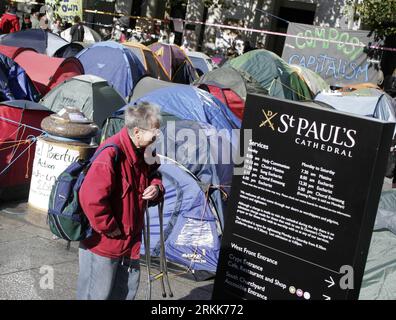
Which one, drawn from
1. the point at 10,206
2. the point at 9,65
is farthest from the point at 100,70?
the point at 10,206

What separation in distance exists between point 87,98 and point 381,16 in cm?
1101

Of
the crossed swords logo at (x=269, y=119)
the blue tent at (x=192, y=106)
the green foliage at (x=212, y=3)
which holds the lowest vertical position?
the blue tent at (x=192, y=106)

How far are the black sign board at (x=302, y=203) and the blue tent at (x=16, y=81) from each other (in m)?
6.50

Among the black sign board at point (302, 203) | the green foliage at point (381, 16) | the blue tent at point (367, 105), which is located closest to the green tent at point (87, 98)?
the blue tent at point (367, 105)

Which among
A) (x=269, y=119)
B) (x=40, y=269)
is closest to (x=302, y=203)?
(x=269, y=119)

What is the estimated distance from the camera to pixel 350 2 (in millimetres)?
20297

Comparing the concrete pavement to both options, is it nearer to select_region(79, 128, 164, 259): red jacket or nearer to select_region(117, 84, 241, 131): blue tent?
select_region(79, 128, 164, 259): red jacket

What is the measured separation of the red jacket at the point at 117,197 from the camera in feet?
12.3

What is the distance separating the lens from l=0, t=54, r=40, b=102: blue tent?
9766mm

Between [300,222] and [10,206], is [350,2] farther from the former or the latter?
[300,222]

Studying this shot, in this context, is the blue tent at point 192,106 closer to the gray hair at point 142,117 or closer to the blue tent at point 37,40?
the gray hair at point 142,117

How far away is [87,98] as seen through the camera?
945 cm

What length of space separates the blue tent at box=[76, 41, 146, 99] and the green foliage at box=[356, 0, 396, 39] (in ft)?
25.1

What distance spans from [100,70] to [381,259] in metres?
8.54
